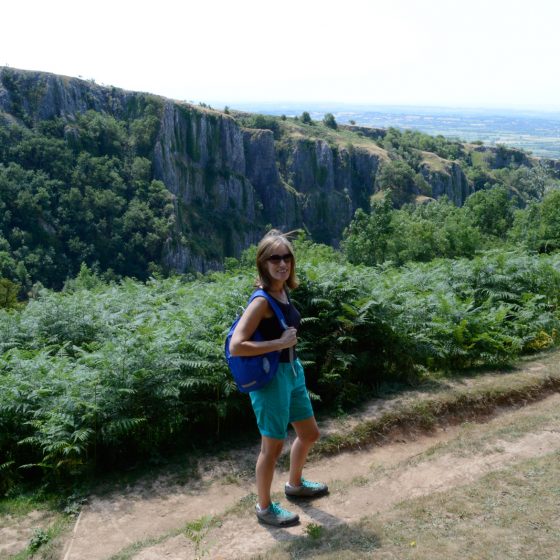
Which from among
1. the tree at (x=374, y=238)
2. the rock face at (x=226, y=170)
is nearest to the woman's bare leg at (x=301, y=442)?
the tree at (x=374, y=238)

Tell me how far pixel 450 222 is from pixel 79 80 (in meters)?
118

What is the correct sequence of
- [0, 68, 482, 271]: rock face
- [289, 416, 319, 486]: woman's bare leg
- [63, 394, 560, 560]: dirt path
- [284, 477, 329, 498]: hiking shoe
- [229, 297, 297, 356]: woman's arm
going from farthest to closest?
[0, 68, 482, 271]: rock face → [284, 477, 329, 498]: hiking shoe → [289, 416, 319, 486]: woman's bare leg → [63, 394, 560, 560]: dirt path → [229, 297, 297, 356]: woman's arm

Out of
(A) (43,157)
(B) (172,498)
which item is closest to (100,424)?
(B) (172,498)

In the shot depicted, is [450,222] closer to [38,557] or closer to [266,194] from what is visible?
[38,557]

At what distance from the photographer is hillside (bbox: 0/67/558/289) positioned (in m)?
109

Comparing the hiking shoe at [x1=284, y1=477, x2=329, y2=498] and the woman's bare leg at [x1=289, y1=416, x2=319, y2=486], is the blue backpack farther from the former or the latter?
the hiking shoe at [x1=284, y1=477, x2=329, y2=498]

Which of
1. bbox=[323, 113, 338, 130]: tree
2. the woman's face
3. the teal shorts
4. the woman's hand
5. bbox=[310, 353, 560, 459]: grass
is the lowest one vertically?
bbox=[310, 353, 560, 459]: grass

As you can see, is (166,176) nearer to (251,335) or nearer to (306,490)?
(306,490)

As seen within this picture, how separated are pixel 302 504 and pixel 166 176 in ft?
428

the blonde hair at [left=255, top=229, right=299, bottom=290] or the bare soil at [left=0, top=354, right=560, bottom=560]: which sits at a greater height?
the blonde hair at [left=255, top=229, right=299, bottom=290]

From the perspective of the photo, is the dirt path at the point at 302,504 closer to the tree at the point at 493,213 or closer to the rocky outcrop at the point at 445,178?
the tree at the point at 493,213

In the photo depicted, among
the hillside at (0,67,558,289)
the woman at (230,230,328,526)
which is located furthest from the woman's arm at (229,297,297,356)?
the hillside at (0,67,558,289)

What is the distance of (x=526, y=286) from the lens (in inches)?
427

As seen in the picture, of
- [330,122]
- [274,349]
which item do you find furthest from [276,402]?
[330,122]
